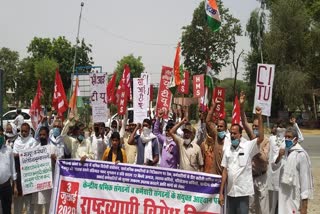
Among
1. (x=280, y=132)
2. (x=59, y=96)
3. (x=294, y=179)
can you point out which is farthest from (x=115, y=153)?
(x=59, y=96)

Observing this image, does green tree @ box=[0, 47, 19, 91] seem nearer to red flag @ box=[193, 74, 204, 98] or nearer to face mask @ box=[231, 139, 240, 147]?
red flag @ box=[193, 74, 204, 98]

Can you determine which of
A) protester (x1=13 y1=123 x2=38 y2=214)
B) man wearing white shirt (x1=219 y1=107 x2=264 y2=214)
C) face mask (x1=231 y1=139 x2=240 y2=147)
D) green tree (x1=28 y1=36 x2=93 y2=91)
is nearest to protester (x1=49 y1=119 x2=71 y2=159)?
protester (x1=13 y1=123 x2=38 y2=214)

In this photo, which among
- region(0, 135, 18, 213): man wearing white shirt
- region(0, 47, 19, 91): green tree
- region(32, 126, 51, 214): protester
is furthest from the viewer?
region(0, 47, 19, 91): green tree

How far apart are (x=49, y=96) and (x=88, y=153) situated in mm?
33330

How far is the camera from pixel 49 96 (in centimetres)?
4019

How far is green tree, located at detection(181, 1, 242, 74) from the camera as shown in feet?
166

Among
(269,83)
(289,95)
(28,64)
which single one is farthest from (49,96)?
(269,83)

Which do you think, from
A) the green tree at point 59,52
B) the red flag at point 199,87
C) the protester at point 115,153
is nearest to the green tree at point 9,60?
the green tree at point 59,52

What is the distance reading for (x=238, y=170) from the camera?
622cm

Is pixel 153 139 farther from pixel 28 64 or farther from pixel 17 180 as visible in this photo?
pixel 28 64

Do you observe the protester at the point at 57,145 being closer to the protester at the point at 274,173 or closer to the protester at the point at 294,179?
the protester at the point at 274,173

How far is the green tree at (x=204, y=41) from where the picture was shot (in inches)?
1994

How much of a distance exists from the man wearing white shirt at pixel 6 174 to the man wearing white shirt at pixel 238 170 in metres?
3.08

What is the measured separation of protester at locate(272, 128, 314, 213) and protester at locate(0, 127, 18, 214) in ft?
12.6
